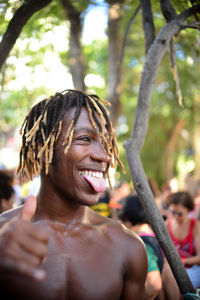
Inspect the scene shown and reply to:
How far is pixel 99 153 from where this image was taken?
83.2 inches

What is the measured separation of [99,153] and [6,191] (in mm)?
2424

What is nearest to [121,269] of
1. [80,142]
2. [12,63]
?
[80,142]

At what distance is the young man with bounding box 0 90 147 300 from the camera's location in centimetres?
184

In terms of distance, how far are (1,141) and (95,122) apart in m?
30.6

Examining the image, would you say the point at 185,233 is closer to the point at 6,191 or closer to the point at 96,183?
the point at 6,191

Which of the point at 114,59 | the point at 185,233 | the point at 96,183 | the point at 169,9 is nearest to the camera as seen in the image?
the point at 96,183

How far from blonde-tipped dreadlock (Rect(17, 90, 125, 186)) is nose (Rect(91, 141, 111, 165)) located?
7 centimetres

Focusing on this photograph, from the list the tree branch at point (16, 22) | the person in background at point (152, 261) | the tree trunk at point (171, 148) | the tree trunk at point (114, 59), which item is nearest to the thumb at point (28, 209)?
the tree branch at point (16, 22)

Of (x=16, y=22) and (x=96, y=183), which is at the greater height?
(x=16, y=22)

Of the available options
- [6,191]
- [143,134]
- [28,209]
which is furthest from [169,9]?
[6,191]

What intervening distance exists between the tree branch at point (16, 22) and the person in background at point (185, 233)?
9.86 feet

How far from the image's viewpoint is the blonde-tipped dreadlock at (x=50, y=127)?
2.11 meters

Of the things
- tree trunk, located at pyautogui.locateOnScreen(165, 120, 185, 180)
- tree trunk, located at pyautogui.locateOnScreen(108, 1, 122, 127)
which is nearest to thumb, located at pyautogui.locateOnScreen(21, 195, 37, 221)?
tree trunk, located at pyautogui.locateOnScreen(108, 1, 122, 127)

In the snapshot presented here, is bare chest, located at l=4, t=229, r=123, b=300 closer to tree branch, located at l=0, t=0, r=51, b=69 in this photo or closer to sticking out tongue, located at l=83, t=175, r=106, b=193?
sticking out tongue, located at l=83, t=175, r=106, b=193
